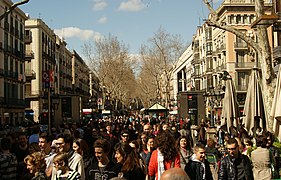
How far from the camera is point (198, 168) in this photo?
238 inches

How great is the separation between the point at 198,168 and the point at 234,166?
56 centimetres

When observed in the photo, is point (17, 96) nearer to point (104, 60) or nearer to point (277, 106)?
point (104, 60)

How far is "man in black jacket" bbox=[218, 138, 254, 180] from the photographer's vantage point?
20.3 ft

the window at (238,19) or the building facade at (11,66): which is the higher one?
the window at (238,19)

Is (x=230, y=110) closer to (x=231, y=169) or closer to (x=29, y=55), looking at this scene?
(x=231, y=169)

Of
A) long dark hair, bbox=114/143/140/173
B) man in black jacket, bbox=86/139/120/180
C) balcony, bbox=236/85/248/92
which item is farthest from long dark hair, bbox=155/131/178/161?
balcony, bbox=236/85/248/92

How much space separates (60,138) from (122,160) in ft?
6.30

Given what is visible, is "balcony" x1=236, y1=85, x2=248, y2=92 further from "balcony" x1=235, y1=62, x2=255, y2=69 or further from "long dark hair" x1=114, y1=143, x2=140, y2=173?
"long dark hair" x1=114, y1=143, x2=140, y2=173

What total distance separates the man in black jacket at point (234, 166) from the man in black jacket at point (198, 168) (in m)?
0.30

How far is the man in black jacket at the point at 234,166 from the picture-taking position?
6.19 m

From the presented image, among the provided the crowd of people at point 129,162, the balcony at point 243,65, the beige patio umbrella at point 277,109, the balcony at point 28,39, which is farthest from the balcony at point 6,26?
the crowd of people at point 129,162

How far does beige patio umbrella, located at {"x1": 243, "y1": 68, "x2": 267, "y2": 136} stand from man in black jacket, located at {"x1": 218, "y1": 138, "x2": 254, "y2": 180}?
23.1 feet

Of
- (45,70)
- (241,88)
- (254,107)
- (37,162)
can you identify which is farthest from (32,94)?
(37,162)

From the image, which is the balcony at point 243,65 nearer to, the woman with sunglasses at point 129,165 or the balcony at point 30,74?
the balcony at point 30,74
